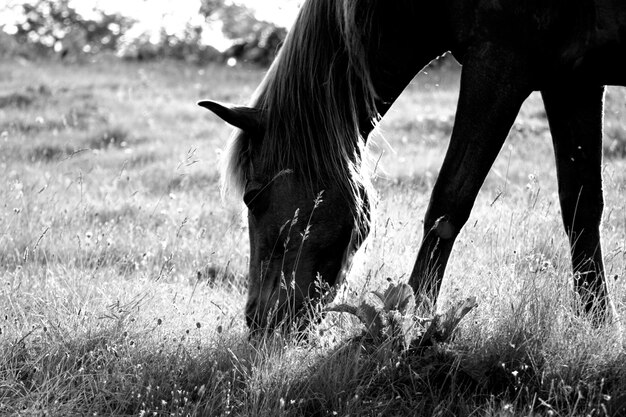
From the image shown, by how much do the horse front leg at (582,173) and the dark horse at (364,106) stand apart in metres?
0.02

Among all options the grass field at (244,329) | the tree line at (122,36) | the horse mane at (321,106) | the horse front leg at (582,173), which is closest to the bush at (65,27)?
the tree line at (122,36)

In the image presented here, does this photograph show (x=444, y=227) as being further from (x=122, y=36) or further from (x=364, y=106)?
(x=122, y=36)

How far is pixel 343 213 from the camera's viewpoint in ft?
11.1

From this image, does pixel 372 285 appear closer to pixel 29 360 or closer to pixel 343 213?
pixel 343 213

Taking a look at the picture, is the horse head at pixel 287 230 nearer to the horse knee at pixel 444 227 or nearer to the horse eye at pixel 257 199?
the horse eye at pixel 257 199

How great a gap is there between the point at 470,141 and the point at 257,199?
37.6 inches

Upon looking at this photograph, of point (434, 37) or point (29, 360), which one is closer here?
point (29, 360)

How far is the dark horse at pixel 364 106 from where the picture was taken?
3121 mm

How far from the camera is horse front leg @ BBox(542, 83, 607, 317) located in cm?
363

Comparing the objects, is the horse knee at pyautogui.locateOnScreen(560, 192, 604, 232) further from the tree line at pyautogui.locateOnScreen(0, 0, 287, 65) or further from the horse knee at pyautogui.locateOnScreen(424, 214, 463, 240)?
the tree line at pyautogui.locateOnScreen(0, 0, 287, 65)

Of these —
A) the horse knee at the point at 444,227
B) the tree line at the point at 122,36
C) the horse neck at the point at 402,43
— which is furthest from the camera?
the tree line at the point at 122,36

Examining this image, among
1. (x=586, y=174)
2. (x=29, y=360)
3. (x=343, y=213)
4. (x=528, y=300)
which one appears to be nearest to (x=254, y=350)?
(x=343, y=213)

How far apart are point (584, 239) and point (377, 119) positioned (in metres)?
1.21

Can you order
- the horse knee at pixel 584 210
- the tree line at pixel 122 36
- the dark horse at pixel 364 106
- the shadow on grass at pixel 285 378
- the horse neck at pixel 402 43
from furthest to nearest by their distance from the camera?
the tree line at pixel 122 36, the horse knee at pixel 584 210, the horse neck at pixel 402 43, the dark horse at pixel 364 106, the shadow on grass at pixel 285 378
